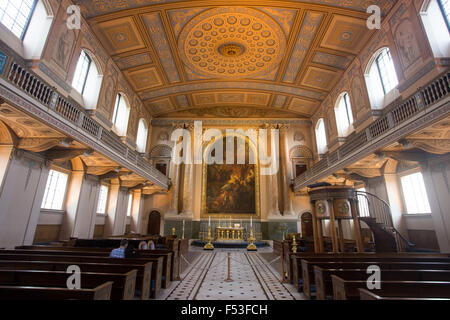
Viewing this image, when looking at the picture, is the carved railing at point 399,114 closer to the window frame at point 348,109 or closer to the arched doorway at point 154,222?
the window frame at point 348,109

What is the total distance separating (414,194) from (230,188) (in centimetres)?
1132

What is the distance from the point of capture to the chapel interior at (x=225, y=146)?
492 centimetres

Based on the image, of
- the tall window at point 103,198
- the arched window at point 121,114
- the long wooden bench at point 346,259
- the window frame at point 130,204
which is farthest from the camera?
the window frame at point 130,204

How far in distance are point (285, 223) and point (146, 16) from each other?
1550cm

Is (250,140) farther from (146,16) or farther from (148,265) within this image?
(148,265)

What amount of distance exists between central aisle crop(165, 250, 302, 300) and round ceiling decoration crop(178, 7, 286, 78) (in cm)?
1156

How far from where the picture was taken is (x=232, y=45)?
42.0ft

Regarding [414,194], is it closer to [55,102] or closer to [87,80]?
[55,102]

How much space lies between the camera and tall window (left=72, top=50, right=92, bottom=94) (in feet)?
33.5

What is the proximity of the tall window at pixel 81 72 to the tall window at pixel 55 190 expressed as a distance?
4.09 metres

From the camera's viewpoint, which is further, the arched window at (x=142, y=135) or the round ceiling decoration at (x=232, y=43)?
the arched window at (x=142, y=135)

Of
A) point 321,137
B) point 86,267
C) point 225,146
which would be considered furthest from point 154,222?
point 321,137

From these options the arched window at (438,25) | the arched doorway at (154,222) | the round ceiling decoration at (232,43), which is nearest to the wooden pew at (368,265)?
the arched window at (438,25)
